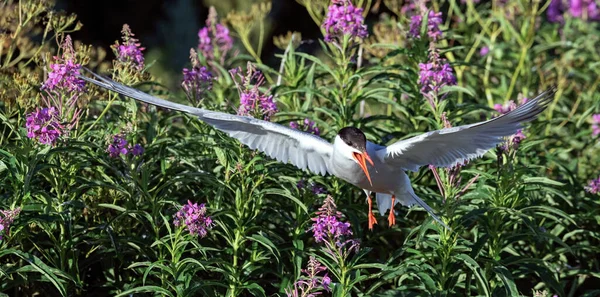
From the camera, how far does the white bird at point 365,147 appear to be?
3.71 metres

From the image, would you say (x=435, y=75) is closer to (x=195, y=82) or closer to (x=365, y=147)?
(x=365, y=147)

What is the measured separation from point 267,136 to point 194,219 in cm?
63

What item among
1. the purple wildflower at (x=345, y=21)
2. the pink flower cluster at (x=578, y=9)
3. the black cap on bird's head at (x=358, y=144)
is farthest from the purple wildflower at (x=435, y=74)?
the pink flower cluster at (x=578, y=9)

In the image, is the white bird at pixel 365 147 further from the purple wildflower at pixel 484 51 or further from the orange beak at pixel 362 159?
the purple wildflower at pixel 484 51

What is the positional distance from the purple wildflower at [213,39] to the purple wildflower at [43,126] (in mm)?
2139

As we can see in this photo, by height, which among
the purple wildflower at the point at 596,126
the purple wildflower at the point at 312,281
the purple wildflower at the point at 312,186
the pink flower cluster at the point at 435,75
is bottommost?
the purple wildflower at the point at 312,281

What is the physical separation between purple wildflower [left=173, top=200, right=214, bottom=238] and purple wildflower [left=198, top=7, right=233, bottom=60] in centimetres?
225

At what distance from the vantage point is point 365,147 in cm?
385

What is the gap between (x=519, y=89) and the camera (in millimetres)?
6715

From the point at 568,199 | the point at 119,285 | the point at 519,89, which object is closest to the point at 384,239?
the point at 568,199

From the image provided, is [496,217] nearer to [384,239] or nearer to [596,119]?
[384,239]

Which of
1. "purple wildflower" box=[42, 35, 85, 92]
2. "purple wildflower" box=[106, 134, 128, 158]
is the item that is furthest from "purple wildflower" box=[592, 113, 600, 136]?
"purple wildflower" box=[42, 35, 85, 92]

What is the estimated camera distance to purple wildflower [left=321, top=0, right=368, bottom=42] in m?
4.66

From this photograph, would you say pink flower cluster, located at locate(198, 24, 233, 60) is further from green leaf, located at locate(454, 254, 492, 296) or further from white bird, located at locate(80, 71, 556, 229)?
green leaf, located at locate(454, 254, 492, 296)
